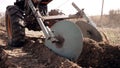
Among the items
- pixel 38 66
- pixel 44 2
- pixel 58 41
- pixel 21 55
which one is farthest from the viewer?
pixel 44 2

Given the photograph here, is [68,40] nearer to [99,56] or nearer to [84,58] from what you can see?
[84,58]

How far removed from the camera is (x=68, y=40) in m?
7.32

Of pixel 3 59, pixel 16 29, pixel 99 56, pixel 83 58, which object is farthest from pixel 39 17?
pixel 99 56

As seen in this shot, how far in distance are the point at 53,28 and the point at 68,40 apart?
76 centimetres

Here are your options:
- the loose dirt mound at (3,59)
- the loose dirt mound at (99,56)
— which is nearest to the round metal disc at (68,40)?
the loose dirt mound at (99,56)

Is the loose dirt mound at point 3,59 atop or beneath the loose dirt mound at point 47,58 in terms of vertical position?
beneath

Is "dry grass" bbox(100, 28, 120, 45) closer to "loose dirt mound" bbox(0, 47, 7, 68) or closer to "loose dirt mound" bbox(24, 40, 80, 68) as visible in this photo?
"loose dirt mound" bbox(24, 40, 80, 68)

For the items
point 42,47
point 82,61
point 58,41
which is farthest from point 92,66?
point 42,47

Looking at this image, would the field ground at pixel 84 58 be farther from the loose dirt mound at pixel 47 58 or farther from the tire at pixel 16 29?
the tire at pixel 16 29

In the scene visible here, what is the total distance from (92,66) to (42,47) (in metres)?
1.58

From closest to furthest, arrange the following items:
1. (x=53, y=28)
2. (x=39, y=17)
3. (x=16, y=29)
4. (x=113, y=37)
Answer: (x=53, y=28) < (x=39, y=17) < (x=16, y=29) < (x=113, y=37)

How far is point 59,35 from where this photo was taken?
300 inches

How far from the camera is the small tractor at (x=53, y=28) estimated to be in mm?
7199

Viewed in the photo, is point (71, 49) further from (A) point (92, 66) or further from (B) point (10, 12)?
(B) point (10, 12)
